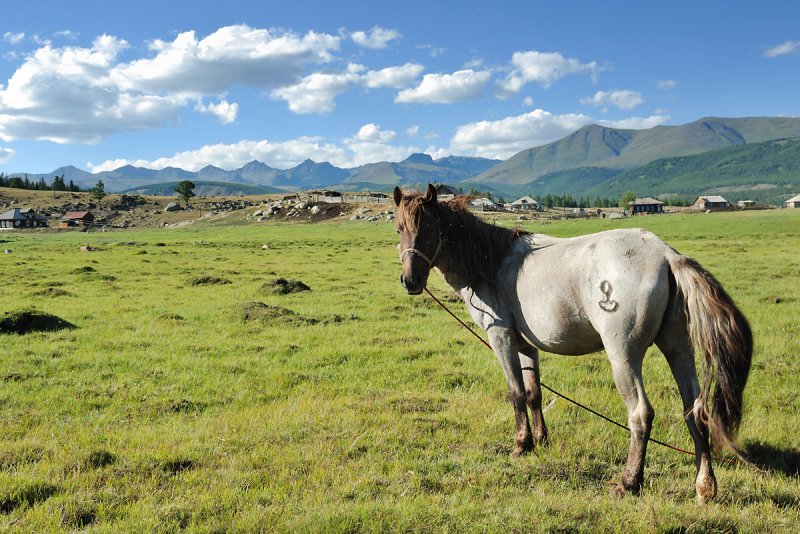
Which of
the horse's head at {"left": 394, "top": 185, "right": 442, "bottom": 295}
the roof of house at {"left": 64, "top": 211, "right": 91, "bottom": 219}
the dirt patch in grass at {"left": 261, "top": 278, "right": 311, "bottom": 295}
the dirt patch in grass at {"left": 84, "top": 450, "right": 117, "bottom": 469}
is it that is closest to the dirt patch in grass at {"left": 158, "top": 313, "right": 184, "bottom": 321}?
the dirt patch in grass at {"left": 261, "top": 278, "right": 311, "bottom": 295}

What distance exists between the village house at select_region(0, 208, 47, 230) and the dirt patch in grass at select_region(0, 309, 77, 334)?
12767cm

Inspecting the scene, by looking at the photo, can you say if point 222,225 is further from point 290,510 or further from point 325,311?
point 290,510

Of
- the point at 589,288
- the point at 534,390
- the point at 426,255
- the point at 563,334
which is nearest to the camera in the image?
the point at 589,288

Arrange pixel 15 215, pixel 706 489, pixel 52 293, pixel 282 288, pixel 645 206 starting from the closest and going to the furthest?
pixel 706 489 → pixel 52 293 → pixel 282 288 → pixel 15 215 → pixel 645 206

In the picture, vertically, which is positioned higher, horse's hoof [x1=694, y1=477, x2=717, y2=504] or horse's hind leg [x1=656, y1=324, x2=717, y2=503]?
horse's hind leg [x1=656, y1=324, x2=717, y2=503]

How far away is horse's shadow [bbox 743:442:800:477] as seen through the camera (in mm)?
5785

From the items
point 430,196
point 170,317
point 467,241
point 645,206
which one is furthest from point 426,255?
point 645,206

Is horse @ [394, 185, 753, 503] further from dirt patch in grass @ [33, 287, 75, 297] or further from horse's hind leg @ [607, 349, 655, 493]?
dirt patch in grass @ [33, 287, 75, 297]

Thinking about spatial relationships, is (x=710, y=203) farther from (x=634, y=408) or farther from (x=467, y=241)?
(x=634, y=408)

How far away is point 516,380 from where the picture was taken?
630 cm

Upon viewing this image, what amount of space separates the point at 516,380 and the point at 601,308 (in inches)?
64.6

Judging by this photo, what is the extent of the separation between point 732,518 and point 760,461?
186 cm

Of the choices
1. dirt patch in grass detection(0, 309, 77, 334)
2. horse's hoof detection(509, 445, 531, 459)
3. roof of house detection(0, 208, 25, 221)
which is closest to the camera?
horse's hoof detection(509, 445, 531, 459)

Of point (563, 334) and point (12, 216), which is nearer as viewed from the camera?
point (563, 334)
